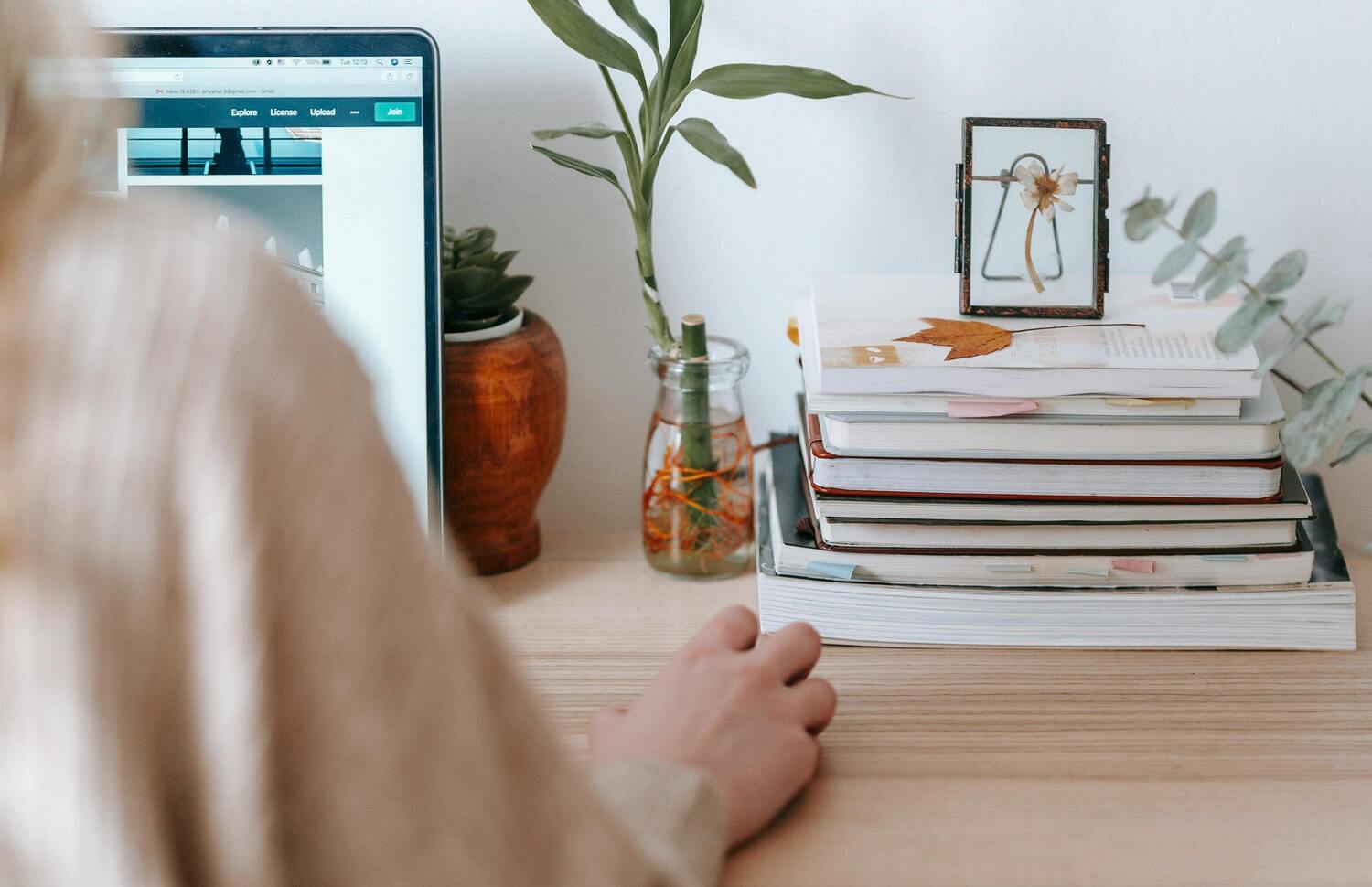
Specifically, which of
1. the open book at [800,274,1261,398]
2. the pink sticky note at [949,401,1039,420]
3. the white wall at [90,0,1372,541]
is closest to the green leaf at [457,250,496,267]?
the white wall at [90,0,1372,541]

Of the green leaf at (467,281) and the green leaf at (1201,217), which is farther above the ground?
the green leaf at (1201,217)

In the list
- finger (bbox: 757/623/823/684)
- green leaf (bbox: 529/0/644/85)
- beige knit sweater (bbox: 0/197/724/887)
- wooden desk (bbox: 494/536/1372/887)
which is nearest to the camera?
beige knit sweater (bbox: 0/197/724/887)

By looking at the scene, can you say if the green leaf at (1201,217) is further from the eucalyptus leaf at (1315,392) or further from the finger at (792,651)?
the finger at (792,651)

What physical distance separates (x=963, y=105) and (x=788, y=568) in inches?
14.9

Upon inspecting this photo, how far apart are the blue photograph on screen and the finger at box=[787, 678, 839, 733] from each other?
Answer: 1.56ft

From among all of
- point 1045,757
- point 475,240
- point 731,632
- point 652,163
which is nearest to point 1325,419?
point 1045,757

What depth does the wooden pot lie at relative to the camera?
0.81 m

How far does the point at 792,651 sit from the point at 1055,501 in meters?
0.20

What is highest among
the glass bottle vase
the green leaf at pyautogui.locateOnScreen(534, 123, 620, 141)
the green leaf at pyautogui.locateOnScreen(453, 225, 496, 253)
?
the green leaf at pyautogui.locateOnScreen(534, 123, 620, 141)

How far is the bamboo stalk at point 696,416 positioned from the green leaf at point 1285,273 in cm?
35

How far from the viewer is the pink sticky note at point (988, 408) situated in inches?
27.7

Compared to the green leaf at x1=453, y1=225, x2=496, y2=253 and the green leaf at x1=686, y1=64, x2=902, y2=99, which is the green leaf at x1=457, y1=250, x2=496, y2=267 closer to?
the green leaf at x1=453, y1=225, x2=496, y2=253

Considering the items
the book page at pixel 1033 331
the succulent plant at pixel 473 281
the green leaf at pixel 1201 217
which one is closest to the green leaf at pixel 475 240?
the succulent plant at pixel 473 281

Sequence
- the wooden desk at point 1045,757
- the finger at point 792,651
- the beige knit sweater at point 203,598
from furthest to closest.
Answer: the finger at point 792,651
the wooden desk at point 1045,757
the beige knit sweater at point 203,598
